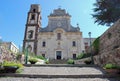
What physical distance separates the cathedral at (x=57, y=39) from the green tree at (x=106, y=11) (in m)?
14.8

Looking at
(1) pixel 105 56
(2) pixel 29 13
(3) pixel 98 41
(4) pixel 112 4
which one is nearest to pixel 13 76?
(1) pixel 105 56

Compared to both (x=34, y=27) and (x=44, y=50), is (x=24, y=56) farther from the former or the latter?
(x=34, y=27)

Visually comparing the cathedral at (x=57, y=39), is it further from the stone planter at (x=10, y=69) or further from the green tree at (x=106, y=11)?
the stone planter at (x=10, y=69)

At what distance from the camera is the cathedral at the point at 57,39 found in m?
38.4

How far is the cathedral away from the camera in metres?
38.4

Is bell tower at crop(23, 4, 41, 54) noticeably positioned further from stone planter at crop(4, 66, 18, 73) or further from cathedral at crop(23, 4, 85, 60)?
stone planter at crop(4, 66, 18, 73)

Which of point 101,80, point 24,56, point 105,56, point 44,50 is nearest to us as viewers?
point 101,80

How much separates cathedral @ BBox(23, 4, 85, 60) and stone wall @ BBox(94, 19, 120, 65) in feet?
67.3

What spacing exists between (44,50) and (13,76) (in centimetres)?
2768

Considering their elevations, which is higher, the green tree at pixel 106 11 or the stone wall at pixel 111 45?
the green tree at pixel 106 11

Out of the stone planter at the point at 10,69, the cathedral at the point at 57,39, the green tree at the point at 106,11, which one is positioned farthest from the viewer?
the cathedral at the point at 57,39

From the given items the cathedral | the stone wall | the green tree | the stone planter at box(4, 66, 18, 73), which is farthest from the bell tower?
the stone planter at box(4, 66, 18, 73)

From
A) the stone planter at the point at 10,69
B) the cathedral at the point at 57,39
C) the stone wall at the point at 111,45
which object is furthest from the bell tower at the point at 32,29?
the stone planter at the point at 10,69

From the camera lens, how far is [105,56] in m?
14.6
